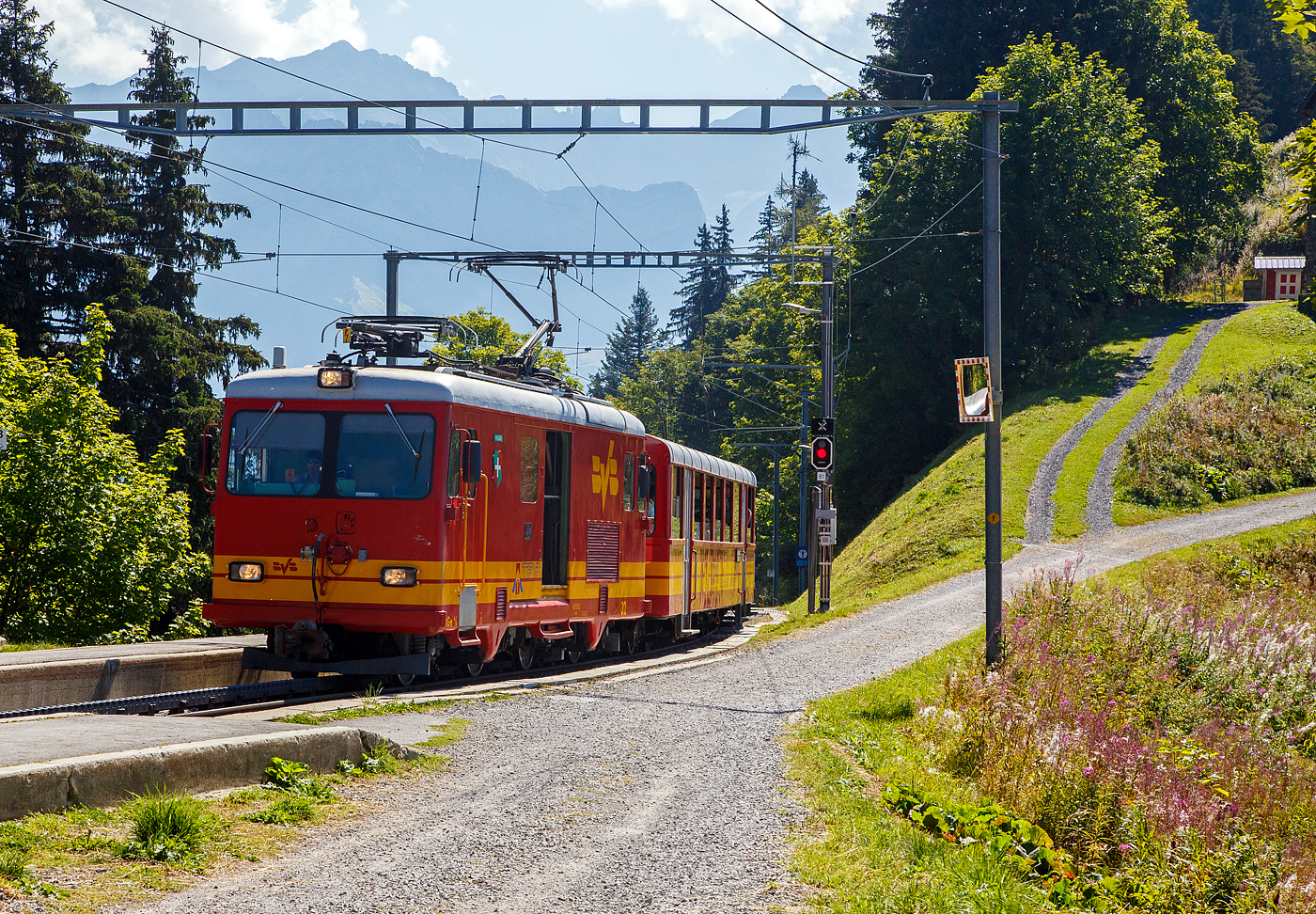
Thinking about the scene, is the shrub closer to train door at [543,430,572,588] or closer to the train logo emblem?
the train logo emblem

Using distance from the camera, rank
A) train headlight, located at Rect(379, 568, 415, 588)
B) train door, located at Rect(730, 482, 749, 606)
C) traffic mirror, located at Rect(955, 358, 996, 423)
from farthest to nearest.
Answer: train door, located at Rect(730, 482, 749, 606), traffic mirror, located at Rect(955, 358, 996, 423), train headlight, located at Rect(379, 568, 415, 588)

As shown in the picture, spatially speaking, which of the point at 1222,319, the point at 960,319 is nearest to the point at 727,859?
the point at 960,319

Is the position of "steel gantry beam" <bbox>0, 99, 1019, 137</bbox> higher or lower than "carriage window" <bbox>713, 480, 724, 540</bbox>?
higher

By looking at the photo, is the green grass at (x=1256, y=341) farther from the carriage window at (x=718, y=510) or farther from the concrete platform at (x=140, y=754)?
the concrete platform at (x=140, y=754)

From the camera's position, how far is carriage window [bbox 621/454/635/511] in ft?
57.5

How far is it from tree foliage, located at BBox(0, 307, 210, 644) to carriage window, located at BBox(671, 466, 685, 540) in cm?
869

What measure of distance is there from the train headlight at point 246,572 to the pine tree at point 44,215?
22419 millimetres

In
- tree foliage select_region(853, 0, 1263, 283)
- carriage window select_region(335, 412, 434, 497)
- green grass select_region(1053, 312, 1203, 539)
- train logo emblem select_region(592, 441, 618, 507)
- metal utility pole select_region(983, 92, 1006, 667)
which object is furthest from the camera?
tree foliage select_region(853, 0, 1263, 283)

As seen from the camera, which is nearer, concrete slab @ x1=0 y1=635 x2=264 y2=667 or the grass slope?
concrete slab @ x1=0 y1=635 x2=264 y2=667

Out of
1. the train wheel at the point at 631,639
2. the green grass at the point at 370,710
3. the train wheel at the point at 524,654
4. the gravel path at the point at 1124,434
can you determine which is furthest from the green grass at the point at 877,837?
the gravel path at the point at 1124,434

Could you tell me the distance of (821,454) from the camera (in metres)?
22.6

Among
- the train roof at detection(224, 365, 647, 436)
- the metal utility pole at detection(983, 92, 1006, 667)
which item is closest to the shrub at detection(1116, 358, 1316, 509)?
the metal utility pole at detection(983, 92, 1006, 667)

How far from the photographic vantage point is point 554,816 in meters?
6.95

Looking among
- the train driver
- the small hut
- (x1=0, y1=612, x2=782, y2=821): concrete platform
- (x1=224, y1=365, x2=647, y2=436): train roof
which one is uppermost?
the small hut
